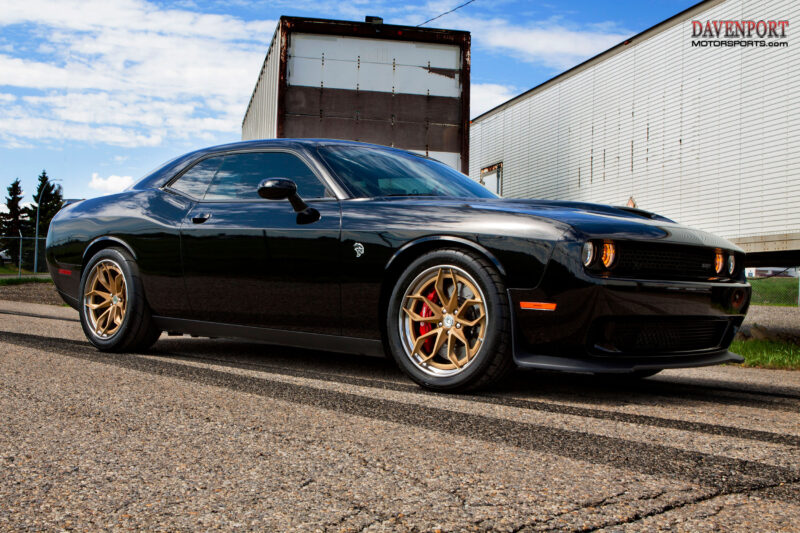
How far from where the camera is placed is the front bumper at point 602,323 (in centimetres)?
328

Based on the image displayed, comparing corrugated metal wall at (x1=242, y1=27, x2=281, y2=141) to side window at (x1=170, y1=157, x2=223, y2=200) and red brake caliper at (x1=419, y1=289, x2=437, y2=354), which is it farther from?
red brake caliper at (x1=419, y1=289, x2=437, y2=354)

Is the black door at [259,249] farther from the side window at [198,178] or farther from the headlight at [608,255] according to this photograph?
the headlight at [608,255]

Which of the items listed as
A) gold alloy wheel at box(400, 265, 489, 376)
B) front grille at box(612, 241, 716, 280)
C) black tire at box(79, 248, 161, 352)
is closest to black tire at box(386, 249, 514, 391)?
gold alloy wheel at box(400, 265, 489, 376)

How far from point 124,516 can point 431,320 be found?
208 cm

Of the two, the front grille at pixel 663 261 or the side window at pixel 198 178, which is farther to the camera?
the side window at pixel 198 178

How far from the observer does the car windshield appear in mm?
4299

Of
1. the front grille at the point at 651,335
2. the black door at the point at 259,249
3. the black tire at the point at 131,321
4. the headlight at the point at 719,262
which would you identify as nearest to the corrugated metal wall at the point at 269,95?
the black tire at the point at 131,321

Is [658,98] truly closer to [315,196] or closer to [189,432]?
[315,196]

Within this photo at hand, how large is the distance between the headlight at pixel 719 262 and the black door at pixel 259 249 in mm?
1903

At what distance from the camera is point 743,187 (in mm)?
7656

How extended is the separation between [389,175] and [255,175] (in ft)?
2.80

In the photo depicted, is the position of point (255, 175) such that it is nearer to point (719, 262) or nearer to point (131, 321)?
point (131, 321)

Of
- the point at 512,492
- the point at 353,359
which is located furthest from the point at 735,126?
the point at 512,492

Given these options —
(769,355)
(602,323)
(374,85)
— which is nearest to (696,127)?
(769,355)
